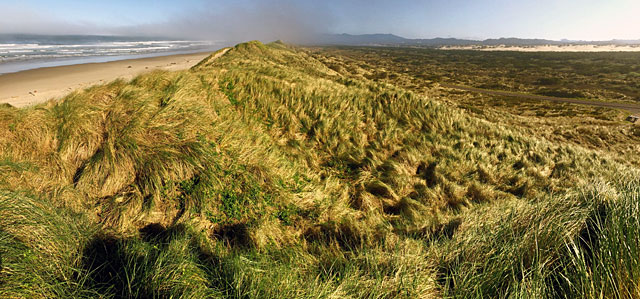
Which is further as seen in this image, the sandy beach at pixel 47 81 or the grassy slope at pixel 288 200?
the sandy beach at pixel 47 81

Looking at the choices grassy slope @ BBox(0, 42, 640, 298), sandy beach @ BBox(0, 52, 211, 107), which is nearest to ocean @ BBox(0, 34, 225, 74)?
sandy beach @ BBox(0, 52, 211, 107)

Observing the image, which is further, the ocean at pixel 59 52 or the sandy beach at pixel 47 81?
the ocean at pixel 59 52

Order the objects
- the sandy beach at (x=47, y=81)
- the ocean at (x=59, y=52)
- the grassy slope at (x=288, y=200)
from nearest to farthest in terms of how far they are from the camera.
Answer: the grassy slope at (x=288, y=200), the sandy beach at (x=47, y=81), the ocean at (x=59, y=52)

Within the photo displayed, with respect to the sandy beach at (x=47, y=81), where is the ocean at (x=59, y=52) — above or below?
above

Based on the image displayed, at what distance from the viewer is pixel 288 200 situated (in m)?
4.58

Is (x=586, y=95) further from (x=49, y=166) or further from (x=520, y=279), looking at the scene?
(x=49, y=166)

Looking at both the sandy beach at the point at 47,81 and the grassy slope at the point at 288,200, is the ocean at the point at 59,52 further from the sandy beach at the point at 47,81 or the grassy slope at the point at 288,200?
the grassy slope at the point at 288,200

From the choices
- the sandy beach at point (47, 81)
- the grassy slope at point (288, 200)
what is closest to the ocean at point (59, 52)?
the sandy beach at point (47, 81)

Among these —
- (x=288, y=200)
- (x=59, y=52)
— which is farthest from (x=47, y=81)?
(x=59, y=52)

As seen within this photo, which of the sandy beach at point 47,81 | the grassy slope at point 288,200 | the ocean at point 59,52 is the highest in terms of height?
the ocean at point 59,52

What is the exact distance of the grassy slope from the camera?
2309 millimetres

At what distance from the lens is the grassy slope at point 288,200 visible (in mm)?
2309

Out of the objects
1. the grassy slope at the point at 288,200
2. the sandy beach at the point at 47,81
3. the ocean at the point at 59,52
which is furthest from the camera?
the ocean at the point at 59,52

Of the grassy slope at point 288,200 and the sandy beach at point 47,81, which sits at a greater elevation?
the sandy beach at point 47,81
